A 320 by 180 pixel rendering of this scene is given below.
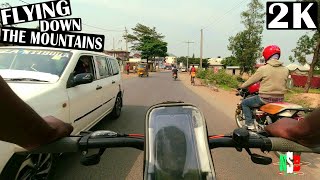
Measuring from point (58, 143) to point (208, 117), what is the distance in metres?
8.69

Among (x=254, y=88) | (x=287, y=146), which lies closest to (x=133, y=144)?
(x=287, y=146)

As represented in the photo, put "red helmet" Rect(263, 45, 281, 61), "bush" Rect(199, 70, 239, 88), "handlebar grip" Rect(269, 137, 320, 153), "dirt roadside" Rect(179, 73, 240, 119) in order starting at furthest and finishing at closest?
"bush" Rect(199, 70, 239, 88), "dirt roadside" Rect(179, 73, 240, 119), "red helmet" Rect(263, 45, 281, 61), "handlebar grip" Rect(269, 137, 320, 153)

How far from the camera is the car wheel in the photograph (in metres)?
3.01

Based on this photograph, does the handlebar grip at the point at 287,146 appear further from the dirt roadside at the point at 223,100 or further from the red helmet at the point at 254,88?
the dirt roadside at the point at 223,100

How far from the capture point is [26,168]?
334 centimetres

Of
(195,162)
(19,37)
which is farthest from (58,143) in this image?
(19,37)

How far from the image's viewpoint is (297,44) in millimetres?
27344

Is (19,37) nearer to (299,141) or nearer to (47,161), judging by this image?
(47,161)

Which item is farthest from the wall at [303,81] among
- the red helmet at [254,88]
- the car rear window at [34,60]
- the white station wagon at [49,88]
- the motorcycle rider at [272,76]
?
the car rear window at [34,60]

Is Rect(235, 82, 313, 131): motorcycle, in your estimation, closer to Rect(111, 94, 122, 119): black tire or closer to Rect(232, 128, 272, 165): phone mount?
Rect(232, 128, 272, 165): phone mount

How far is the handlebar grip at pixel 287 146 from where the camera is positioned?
1.30 metres

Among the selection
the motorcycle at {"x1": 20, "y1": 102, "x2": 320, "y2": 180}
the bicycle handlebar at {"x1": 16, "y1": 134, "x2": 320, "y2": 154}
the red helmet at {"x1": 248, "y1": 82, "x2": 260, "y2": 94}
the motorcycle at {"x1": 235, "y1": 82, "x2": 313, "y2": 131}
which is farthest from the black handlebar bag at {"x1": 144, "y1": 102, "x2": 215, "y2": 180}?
the red helmet at {"x1": 248, "y1": 82, "x2": 260, "y2": 94}

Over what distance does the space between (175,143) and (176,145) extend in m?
0.01

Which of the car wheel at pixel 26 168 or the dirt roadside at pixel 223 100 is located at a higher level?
the car wheel at pixel 26 168
